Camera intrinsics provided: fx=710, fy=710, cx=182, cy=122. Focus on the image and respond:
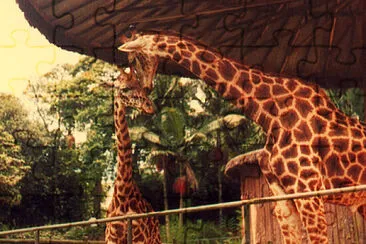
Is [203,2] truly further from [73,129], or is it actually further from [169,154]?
[73,129]

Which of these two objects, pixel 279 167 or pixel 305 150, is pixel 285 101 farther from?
pixel 279 167

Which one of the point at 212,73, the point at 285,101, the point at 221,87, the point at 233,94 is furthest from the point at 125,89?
the point at 285,101

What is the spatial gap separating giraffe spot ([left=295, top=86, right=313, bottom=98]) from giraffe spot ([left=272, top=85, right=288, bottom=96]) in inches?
4.4

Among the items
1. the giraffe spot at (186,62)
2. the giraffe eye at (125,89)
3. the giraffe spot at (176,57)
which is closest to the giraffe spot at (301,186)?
the giraffe spot at (186,62)

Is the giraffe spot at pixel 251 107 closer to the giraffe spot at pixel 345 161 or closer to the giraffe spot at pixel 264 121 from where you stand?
the giraffe spot at pixel 264 121

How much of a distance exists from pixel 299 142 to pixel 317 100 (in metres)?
0.51

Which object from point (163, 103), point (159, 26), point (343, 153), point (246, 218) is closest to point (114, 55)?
point (159, 26)

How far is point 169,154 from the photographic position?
2530 centimetres

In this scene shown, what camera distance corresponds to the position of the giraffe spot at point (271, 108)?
652 cm

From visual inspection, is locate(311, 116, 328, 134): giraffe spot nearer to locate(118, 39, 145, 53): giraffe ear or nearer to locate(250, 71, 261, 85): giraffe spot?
locate(250, 71, 261, 85): giraffe spot

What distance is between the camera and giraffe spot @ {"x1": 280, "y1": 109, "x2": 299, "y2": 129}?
641cm

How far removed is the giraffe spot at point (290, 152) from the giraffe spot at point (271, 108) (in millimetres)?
407

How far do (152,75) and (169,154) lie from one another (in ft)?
59.8

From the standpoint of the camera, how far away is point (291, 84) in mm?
6707
